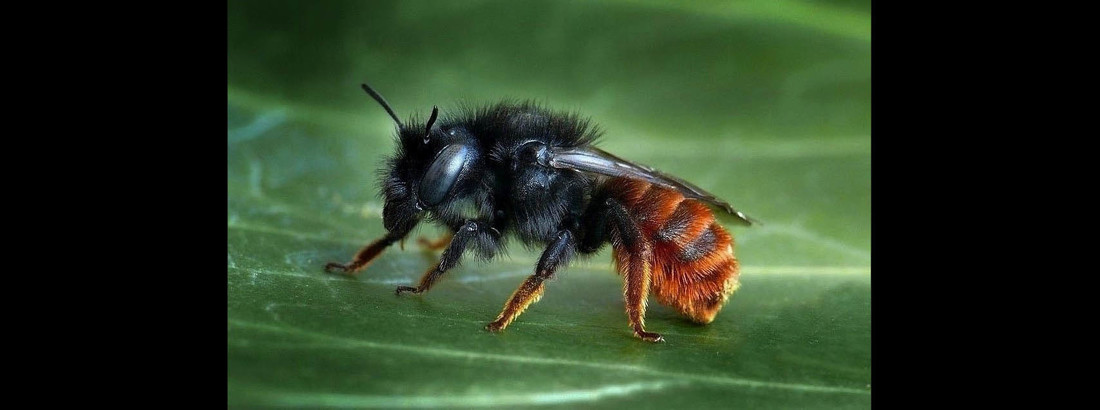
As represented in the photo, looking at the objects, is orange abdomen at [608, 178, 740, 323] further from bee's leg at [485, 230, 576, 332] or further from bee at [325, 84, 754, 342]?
bee's leg at [485, 230, 576, 332]

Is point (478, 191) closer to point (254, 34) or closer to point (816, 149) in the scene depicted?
point (254, 34)

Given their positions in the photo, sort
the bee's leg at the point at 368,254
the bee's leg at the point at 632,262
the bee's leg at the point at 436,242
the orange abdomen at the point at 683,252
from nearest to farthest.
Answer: the bee's leg at the point at 632,262
the orange abdomen at the point at 683,252
the bee's leg at the point at 368,254
the bee's leg at the point at 436,242

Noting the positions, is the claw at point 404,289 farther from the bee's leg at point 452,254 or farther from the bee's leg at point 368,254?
the bee's leg at point 368,254

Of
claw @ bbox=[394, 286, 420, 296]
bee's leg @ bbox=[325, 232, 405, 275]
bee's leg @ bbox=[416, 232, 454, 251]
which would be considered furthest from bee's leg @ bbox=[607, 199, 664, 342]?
bee's leg @ bbox=[416, 232, 454, 251]

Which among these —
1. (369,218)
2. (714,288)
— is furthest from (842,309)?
(369,218)

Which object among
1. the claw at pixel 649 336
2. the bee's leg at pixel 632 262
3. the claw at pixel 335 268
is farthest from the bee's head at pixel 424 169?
the claw at pixel 649 336

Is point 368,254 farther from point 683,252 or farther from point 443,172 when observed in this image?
point 683,252
